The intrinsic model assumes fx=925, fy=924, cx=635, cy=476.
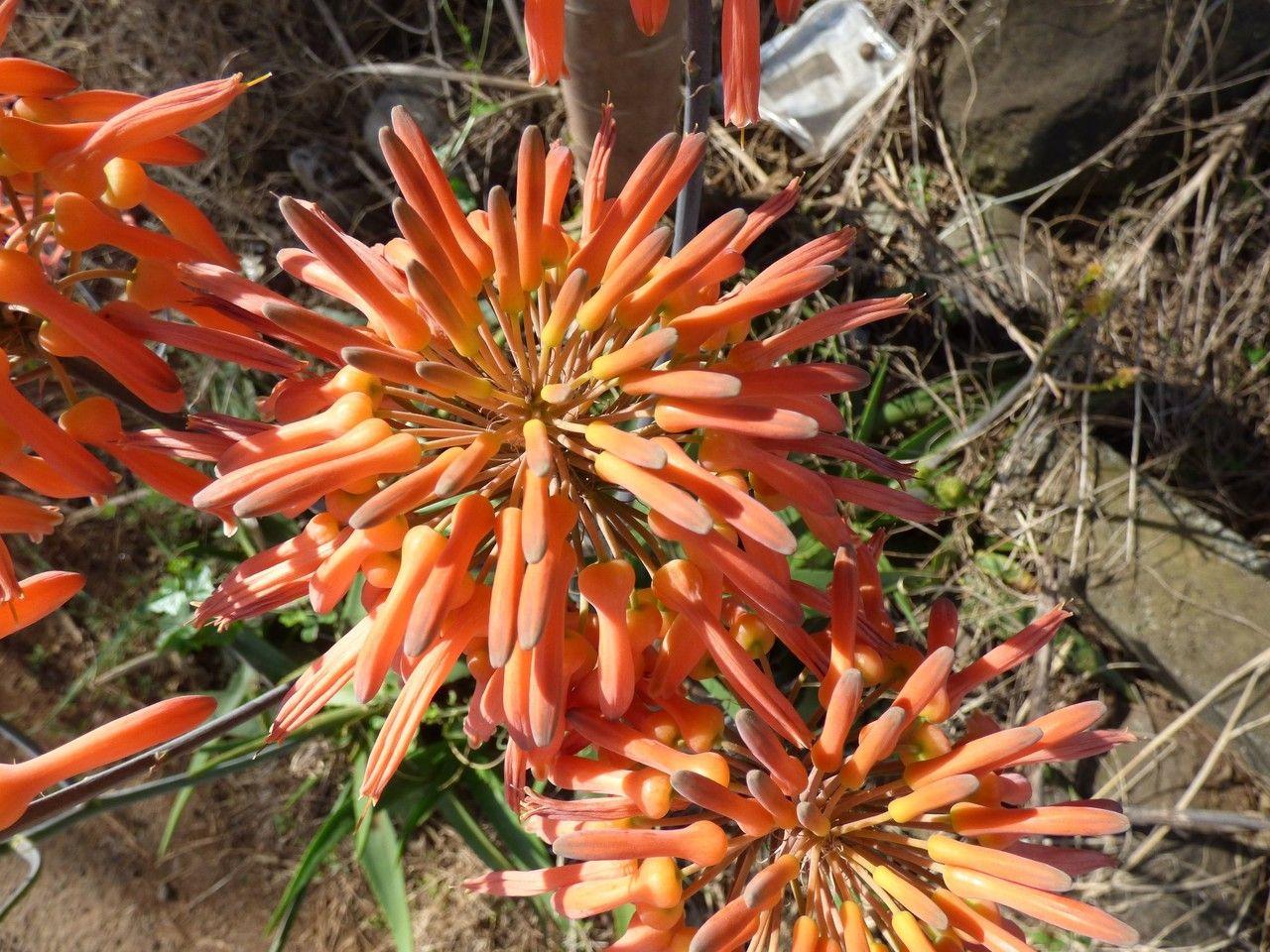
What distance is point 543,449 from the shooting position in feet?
3.64

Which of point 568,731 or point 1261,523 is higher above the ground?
point 568,731

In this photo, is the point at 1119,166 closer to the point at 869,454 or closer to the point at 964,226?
the point at 964,226

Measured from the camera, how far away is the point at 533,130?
1.21 metres

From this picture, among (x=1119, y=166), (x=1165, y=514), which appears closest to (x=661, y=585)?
(x=1165, y=514)

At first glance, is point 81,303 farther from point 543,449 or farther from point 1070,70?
point 1070,70

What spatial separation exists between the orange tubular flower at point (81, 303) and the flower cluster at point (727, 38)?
450 millimetres

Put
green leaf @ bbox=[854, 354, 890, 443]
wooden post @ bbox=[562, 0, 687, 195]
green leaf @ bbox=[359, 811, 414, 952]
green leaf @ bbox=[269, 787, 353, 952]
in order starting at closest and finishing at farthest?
wooden post @ bbox=[562, 0, 687, 195], green leaf @ bbox=[269, 787, 353, 952], green leaf @ bbox=[359, 811, 414, 952], green leaf @ bbox=[854, 354, 890, 443]

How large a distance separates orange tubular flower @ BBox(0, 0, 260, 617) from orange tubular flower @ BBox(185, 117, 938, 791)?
0.12 metres

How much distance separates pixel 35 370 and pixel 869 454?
46.7 inches

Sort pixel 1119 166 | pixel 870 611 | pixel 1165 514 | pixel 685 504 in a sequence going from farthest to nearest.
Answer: pixel 1119 166
pixel 1165 514
pixel 870 611
pixel 685 504

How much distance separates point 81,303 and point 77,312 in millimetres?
88

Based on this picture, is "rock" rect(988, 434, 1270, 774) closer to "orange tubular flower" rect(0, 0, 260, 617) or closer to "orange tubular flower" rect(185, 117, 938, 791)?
"orange tubular flower" rect(185, 117, 938, 791)

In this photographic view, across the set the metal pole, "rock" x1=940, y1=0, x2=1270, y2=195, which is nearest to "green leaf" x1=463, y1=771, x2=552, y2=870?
the metal pole

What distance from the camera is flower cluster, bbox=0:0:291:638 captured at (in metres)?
1.20
